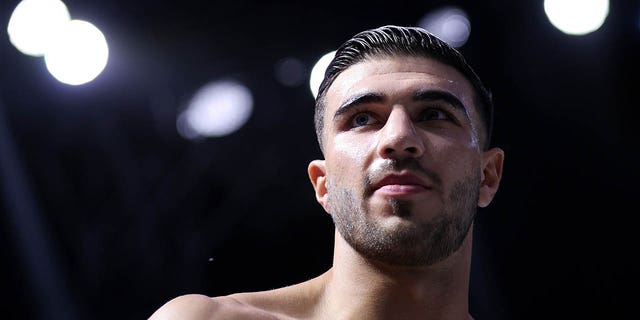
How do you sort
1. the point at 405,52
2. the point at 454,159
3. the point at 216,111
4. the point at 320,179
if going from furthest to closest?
1. the point at 216,111
2. the point at 320,179
3. the point at 405,52
4. the point at 454,159

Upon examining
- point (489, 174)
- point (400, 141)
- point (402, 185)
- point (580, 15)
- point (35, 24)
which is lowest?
point (489, 174)

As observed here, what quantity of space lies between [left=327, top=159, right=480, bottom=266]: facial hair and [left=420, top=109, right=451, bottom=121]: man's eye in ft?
0.64

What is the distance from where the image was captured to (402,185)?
202 centimetres

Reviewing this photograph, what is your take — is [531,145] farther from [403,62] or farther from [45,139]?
[45,139]

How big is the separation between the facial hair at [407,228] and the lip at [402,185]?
2 cm

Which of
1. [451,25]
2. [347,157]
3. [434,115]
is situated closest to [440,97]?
[434,115]

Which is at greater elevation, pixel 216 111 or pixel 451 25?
pixel 451 25

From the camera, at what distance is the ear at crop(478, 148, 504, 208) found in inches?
94.2

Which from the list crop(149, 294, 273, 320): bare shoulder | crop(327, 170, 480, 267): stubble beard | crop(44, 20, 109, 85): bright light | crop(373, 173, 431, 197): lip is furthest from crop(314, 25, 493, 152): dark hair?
crop(44, 20, 109, 85): bright light

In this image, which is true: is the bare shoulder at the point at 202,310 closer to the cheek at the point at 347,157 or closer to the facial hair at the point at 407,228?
the facial hair at the point at 407,228

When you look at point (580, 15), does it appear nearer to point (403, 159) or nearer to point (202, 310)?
point (403, 159)

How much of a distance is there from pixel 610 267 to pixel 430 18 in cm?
146

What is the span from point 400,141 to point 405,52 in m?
0.43

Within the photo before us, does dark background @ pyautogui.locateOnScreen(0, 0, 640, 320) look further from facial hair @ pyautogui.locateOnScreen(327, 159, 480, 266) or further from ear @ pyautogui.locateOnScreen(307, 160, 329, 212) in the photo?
facial hair @ pyautogui.locateOnScreen(327, 159, 480, 266)
